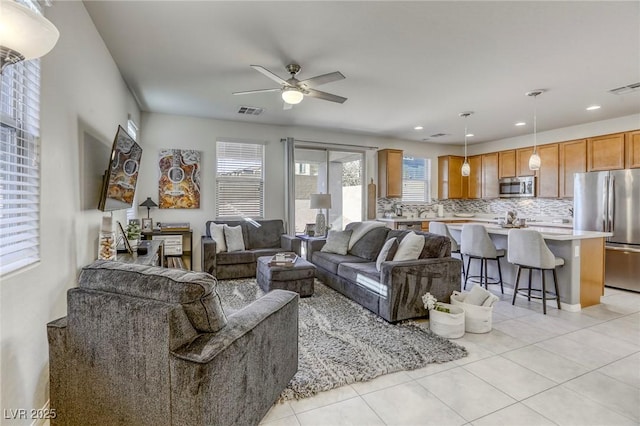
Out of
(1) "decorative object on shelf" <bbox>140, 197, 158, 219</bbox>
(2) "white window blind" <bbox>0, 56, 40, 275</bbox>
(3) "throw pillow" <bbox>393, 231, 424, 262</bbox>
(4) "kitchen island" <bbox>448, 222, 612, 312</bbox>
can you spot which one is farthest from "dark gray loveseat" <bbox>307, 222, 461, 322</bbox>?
(1) "decorative object on shelf" <bbox>140, 197, 158, 219</bbox>

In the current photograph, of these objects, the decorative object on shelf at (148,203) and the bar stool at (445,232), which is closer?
the bar stool at (445,232)

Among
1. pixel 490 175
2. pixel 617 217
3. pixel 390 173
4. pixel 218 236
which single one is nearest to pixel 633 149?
pixel 617 217

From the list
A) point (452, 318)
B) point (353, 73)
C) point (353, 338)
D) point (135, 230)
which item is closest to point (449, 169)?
point (353, 73)

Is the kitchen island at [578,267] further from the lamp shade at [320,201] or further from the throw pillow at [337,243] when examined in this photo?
the lamp shade at [320,201]

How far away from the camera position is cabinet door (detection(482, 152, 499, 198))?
7.03 m

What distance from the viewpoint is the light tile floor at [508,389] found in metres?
1.82

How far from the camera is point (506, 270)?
4434mm

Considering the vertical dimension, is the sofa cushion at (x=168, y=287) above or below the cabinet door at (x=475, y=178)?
below

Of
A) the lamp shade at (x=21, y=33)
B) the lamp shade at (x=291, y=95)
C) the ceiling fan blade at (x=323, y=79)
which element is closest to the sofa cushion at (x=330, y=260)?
the lamp shade at (x=291, y=95)

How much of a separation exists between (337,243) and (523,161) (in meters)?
4.54

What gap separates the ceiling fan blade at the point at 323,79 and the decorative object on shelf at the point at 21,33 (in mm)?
2181

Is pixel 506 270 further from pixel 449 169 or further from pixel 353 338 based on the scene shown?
pixel 449 169

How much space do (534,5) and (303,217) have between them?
4622 millimetres

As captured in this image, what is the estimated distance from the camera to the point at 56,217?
198 cm
